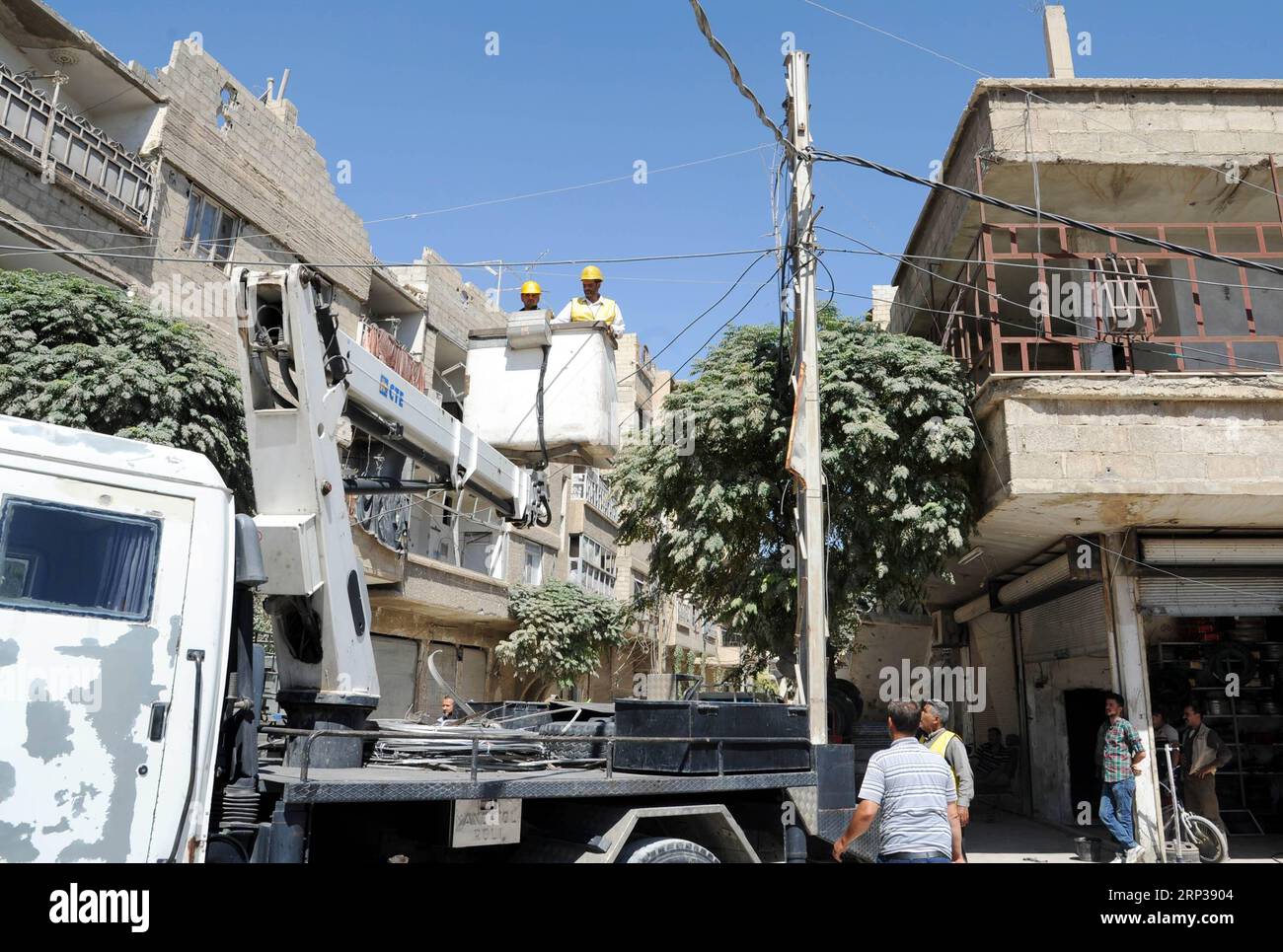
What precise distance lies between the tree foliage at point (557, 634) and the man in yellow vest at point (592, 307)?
1464cm

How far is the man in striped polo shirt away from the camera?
4.45m

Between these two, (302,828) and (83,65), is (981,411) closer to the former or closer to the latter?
(302,828)

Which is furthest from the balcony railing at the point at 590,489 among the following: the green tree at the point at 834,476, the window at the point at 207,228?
the green tree at the point at 834,476

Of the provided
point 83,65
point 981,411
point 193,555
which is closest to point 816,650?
point 981,411

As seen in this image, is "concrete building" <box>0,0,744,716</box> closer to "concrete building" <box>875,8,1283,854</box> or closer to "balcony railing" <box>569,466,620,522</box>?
"balcony railing" <box>569,466,620,522</box>

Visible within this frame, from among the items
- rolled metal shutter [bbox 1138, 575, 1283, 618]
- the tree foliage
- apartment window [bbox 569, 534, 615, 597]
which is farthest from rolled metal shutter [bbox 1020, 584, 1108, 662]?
apartment window [bbox 569, 534, 615, 597]

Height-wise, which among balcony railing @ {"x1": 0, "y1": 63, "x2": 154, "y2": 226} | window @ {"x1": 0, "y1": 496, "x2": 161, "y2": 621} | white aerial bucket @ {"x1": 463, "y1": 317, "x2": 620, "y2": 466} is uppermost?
balcony railing @ {"x1": 0, "y1": 63, "x2": 154, "y2": 226}

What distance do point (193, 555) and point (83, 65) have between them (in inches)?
578

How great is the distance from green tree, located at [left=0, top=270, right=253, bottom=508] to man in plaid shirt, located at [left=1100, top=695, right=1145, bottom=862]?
418 inches

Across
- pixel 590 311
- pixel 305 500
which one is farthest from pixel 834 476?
pixel 305 500

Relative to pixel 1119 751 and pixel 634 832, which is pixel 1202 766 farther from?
pixel 634 832

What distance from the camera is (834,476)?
11.2 meters

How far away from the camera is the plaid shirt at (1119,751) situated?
32.7 feet

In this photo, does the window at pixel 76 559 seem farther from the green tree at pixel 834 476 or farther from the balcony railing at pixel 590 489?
the balcony railing at pixel 590 489
